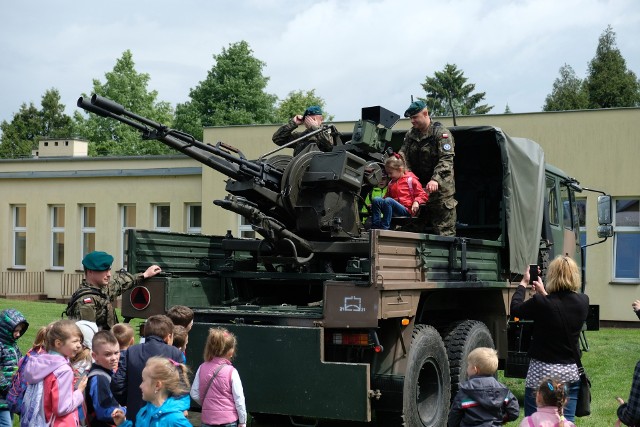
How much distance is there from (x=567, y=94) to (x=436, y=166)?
58.5m

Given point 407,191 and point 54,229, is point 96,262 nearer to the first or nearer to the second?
point 407,191

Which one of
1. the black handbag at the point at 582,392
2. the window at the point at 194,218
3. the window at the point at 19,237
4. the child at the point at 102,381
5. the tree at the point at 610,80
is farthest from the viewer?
the tree at the point at 610,80

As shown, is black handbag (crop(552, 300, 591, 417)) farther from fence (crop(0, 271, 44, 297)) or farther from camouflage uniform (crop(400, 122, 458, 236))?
fence (crop(0, 271, 44, 297))

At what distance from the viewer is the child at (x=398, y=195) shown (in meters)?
8.37

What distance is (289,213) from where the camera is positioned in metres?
7.95

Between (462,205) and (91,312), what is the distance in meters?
5.33

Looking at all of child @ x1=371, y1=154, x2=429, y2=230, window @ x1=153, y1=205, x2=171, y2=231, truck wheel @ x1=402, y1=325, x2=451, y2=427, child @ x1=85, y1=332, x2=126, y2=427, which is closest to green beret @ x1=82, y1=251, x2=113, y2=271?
child @ x1=85, y1=332, x2=126, y2=427

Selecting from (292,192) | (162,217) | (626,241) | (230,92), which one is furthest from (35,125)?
(292,192)

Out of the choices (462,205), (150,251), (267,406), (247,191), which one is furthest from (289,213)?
(462,205)

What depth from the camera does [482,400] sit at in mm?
5312

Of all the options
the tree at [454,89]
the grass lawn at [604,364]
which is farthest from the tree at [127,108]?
the grass lawn at [604,364]

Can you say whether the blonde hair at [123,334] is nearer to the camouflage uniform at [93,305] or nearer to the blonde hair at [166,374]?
the camouflage uniform at [93,305]

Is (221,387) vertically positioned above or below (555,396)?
below

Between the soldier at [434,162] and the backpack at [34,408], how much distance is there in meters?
4.44
